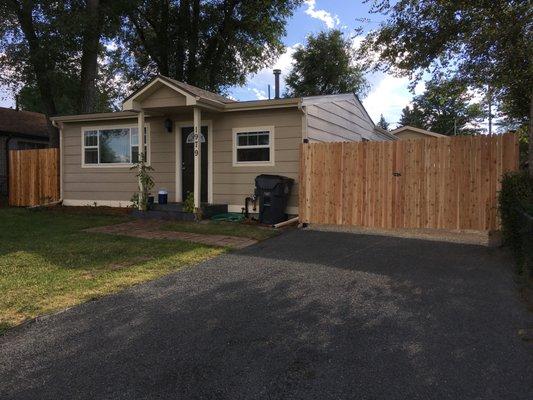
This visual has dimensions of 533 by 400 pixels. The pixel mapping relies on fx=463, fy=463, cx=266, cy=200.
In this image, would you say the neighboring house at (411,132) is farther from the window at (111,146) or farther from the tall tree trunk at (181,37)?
the window at (111,146)

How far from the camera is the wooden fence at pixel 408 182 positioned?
26.6ft

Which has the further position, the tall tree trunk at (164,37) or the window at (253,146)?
the tall tree trunk at (164,37)

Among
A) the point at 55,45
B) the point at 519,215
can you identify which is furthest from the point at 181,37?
the point at 519,215

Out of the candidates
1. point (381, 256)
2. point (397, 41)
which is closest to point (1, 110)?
point (397, 41)

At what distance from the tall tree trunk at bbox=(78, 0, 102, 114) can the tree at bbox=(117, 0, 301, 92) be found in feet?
8.44

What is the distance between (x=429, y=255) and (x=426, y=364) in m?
3.98

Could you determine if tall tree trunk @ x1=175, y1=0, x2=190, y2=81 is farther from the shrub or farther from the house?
the shrub

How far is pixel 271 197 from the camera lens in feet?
33.5

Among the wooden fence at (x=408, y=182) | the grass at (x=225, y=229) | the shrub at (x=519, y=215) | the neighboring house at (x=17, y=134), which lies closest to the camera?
the shrub at (x=519, y=215)

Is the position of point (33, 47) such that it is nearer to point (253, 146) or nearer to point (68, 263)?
point (253, 146)

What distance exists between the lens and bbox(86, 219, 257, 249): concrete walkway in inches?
325

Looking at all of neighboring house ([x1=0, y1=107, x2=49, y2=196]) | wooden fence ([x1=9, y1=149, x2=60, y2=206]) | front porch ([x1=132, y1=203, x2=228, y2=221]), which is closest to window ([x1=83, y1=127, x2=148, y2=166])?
wooden fence ([x1=9, y1=149, x2=60, y2=206])

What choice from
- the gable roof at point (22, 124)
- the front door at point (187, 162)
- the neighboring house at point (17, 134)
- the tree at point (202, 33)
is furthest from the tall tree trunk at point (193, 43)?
the front door at point (187, 162)

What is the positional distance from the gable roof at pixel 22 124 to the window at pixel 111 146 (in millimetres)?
7744
